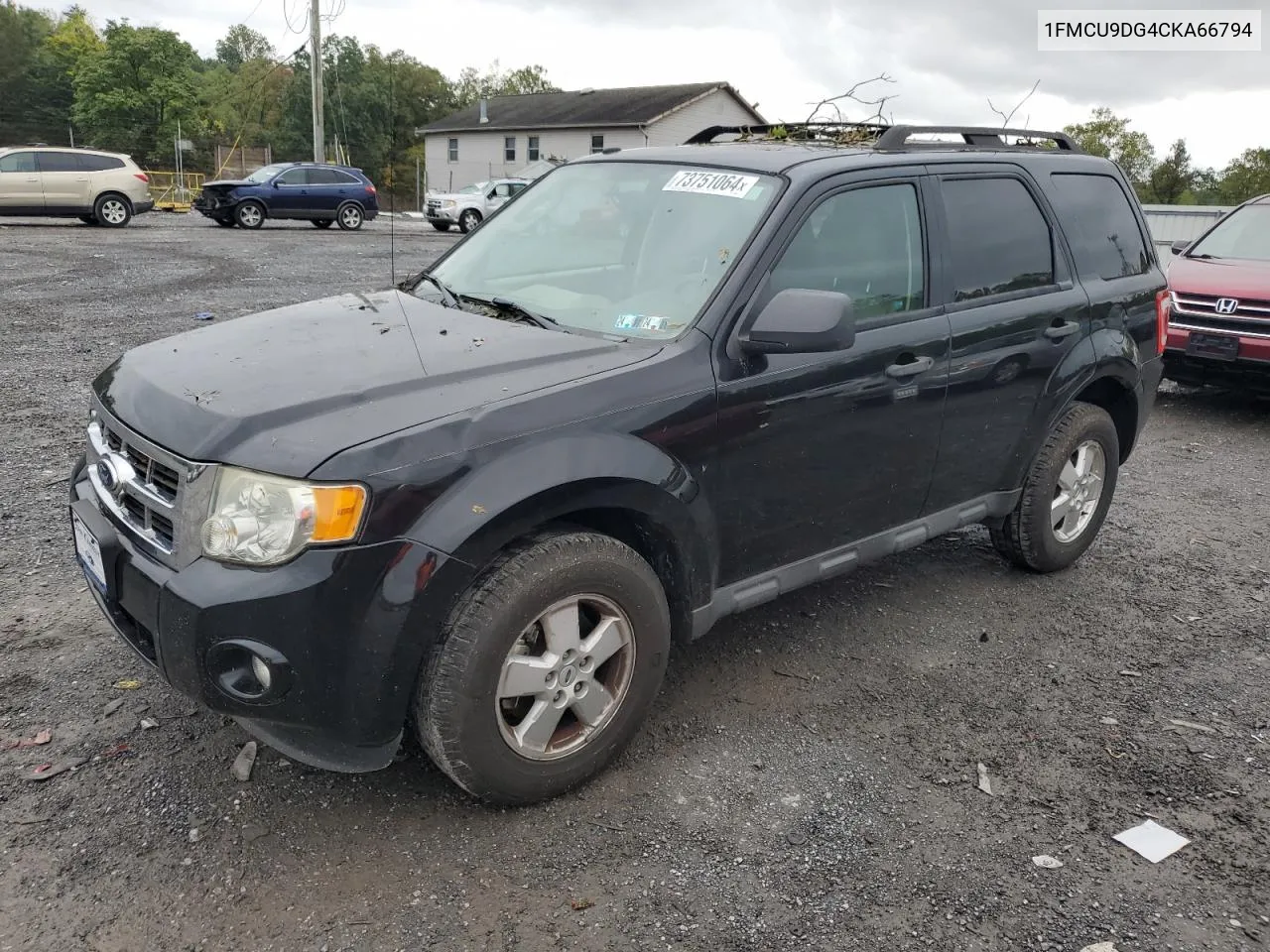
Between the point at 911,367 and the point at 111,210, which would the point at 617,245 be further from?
the point at 111,210

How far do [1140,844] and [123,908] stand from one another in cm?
275

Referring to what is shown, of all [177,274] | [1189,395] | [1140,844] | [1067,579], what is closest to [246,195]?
[177,274]

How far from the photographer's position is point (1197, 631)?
14.3ft

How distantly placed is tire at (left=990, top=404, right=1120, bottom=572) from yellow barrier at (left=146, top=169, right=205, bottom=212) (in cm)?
2759

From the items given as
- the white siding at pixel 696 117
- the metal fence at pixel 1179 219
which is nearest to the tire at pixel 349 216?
the metal fence at pixel 1179 219

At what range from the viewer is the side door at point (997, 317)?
3.92 metres

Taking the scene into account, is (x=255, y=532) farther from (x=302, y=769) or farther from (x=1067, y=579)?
(x=1067, y=579)

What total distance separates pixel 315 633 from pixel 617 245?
185 centimetres

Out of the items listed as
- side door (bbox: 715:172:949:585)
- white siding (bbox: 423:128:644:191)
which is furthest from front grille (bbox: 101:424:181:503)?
white siding (bbox: 423:128:644:191)

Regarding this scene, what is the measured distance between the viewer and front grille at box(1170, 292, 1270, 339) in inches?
306

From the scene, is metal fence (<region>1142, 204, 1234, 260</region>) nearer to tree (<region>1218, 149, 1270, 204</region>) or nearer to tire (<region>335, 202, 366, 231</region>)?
tire (<region>335, 202, 366, 231</region>)

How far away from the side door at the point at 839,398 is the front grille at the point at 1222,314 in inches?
192

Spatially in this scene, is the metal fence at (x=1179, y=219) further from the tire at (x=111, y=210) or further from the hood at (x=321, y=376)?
the tire at (x=111, y=210)

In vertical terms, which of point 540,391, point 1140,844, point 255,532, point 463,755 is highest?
point 540,391
